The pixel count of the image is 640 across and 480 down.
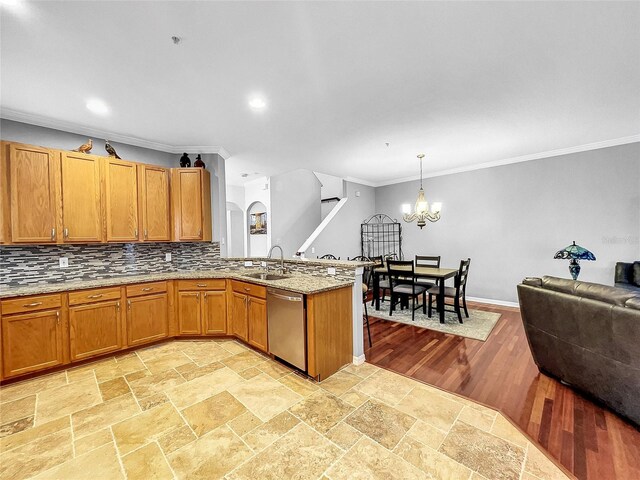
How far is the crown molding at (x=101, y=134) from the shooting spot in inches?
108

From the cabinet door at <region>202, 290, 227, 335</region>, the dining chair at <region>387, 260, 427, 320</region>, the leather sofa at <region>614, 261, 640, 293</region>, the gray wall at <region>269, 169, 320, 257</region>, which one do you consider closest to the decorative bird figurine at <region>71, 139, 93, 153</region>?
the cabinet door at <region>202, 290, 227, 335</region>

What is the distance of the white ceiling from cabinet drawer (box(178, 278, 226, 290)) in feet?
6.27

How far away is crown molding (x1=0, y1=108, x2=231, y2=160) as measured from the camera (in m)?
2.74

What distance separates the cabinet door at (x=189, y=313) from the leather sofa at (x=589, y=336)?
12.1ft

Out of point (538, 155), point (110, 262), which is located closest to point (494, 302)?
point (538, 155)

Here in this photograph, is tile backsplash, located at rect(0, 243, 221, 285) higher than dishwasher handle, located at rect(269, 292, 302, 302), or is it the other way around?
tile backsplash, located at rect(0, 243, 221, 285)

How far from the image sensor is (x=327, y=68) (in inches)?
83.7

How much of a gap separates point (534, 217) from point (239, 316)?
205 inches

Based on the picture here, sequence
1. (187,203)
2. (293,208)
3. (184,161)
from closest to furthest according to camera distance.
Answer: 1. (187,203)
2. (184,161)
3. (293,208)

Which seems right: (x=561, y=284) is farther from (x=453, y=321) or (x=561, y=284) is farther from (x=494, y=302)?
(x=494, y=302)

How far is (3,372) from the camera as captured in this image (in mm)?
2414

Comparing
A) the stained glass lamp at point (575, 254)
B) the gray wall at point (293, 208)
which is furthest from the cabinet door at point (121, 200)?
the stained glass lamp at point (575, 254)

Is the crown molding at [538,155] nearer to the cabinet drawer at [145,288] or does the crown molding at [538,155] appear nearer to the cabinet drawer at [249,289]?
the cabinet drawer at [249,289]

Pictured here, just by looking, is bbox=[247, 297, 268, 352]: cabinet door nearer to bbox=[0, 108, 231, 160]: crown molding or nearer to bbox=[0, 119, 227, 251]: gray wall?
bbox=[0, 119, 227, 251]: gray wall
